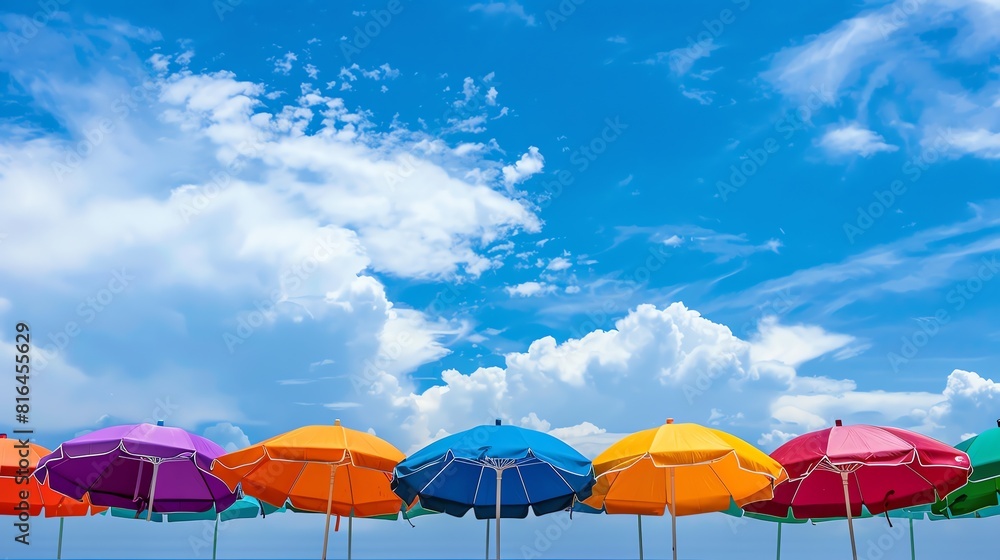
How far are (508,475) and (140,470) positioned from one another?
6696 mm

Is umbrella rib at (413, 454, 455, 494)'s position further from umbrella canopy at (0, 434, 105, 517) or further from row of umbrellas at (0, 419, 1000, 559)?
umbrella canopy at (0, 434, 105, 517)

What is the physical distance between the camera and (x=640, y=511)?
45.9ft

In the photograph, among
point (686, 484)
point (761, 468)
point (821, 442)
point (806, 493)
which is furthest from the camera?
point (806, 493)

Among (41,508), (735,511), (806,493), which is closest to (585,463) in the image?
(735,511)

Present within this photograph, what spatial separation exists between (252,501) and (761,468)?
999cm

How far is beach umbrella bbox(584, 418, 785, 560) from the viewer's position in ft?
39.0

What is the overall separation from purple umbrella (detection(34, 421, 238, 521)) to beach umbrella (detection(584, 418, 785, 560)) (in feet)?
22.0

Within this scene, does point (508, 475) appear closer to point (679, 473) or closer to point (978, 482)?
point (679, 473)

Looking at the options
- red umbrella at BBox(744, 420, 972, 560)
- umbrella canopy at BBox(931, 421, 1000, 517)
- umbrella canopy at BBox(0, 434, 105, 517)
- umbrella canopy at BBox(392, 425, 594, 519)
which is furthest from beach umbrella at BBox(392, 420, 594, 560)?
umbrella canopy at BBox(0, 434, 105, 517)

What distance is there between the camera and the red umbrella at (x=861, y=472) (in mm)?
12336

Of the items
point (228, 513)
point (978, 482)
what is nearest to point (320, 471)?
point (228, 513)

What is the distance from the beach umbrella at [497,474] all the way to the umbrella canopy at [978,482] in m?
6.21

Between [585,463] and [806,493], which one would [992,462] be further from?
[585,463]

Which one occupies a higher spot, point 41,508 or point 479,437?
point 479,437
